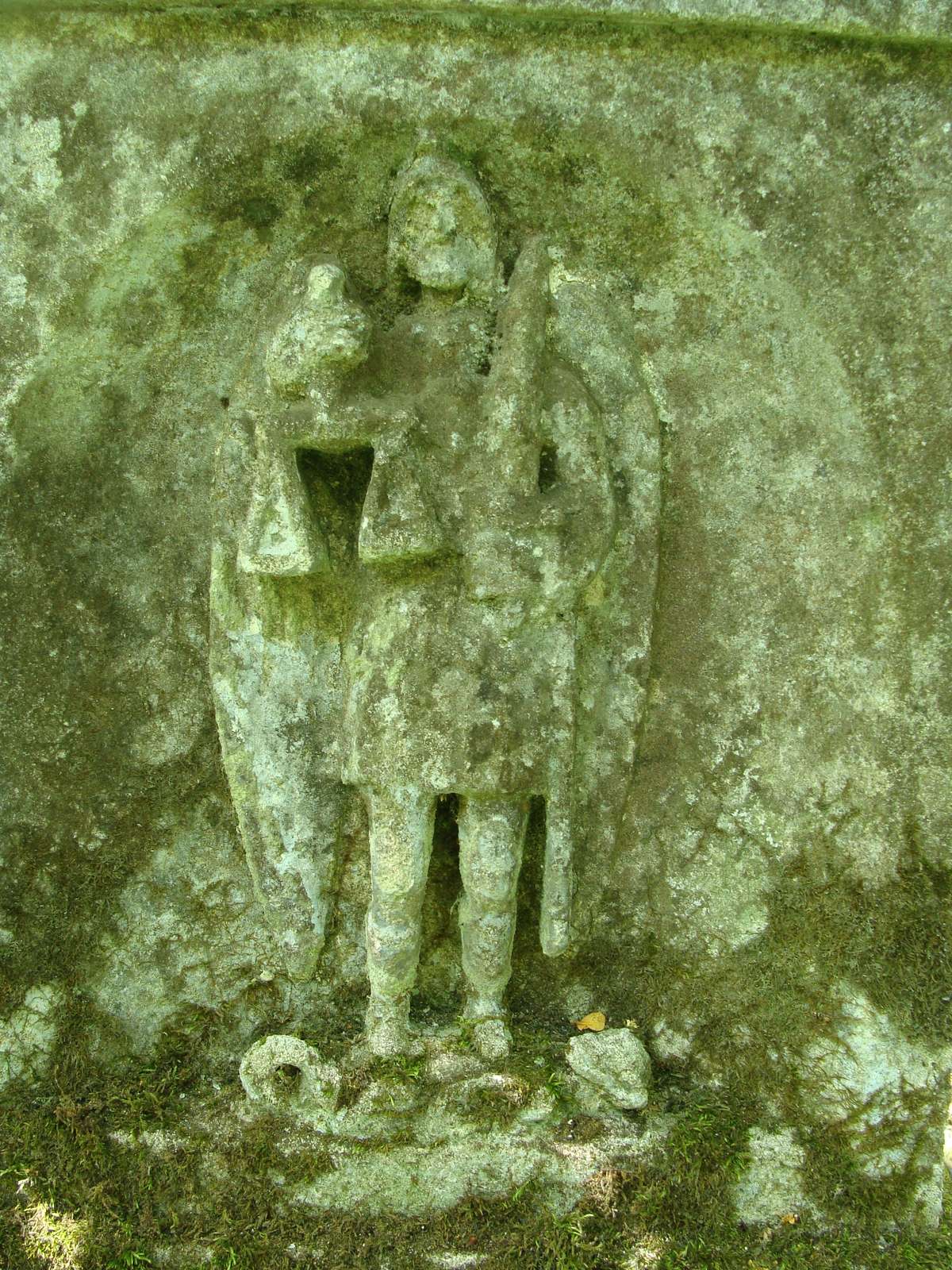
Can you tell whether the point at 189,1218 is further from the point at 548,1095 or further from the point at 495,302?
the point at 495,302

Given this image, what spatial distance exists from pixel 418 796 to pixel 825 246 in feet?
6.84

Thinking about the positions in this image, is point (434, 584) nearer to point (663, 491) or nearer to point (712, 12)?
point (663, 491)

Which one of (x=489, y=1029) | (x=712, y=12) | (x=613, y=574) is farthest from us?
(x=613, y=574)

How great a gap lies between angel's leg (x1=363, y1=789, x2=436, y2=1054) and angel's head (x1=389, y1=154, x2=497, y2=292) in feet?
5.17

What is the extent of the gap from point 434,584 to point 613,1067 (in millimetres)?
1537

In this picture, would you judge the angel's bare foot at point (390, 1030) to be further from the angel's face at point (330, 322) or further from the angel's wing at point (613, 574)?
the angel's face at point (330, 322)

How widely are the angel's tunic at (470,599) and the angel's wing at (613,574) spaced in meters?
0.19

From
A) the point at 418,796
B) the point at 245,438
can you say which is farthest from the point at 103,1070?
the point at 245,438

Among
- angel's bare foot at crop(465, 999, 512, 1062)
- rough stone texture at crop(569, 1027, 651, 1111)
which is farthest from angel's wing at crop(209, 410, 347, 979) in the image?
rough stone texture at crop(569, 1027, 651, 1111)

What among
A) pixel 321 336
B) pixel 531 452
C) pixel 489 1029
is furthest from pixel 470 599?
pixel 489 1029

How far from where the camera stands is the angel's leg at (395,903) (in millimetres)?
3295

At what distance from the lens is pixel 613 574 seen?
11.6ft

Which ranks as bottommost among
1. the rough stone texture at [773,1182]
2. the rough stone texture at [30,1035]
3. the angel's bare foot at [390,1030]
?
the rough stone texture at [773,1182]

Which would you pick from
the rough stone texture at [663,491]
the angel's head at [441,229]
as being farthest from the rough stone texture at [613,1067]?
the angel's head at [441,229]
